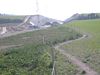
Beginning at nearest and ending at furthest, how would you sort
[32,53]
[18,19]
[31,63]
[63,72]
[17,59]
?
[63,72]
[31,63]
[17,59]
[32,53]
[18,19]

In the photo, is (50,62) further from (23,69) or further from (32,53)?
(32,53)

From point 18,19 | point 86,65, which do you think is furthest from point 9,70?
point 18,19

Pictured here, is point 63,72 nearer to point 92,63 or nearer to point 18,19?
point 92,63

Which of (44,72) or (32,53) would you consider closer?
(44,72)

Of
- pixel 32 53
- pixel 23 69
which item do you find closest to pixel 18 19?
pixel 32 53

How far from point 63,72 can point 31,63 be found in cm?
642

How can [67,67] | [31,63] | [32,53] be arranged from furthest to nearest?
1. [32,53]
2. [31,63]
3. [67,67]

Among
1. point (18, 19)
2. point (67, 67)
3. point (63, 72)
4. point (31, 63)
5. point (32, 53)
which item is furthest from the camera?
point (18, 19)

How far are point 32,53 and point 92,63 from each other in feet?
36.5

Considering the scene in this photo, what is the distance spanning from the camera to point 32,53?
38.3 metres

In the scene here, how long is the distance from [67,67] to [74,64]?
1.79m

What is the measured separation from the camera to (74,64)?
29.7m

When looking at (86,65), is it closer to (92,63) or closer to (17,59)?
(92,63)

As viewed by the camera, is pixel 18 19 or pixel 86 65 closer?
pixel 86 65
